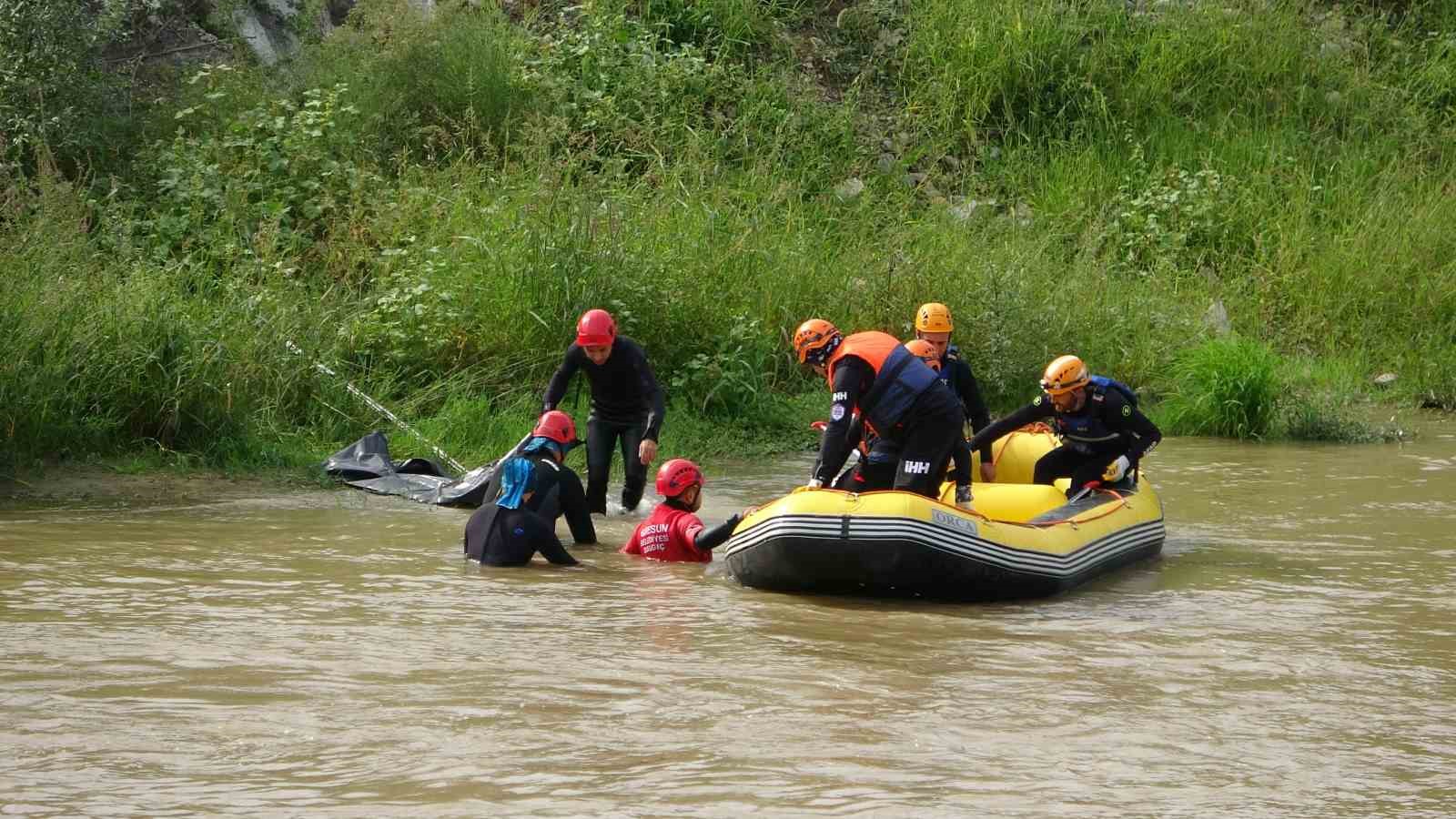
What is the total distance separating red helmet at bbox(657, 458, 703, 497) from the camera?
9312 millimetres

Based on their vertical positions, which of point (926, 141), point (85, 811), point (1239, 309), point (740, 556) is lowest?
point (85, 811)

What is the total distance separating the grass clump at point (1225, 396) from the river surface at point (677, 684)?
476 cm

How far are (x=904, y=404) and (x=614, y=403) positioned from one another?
2.56m

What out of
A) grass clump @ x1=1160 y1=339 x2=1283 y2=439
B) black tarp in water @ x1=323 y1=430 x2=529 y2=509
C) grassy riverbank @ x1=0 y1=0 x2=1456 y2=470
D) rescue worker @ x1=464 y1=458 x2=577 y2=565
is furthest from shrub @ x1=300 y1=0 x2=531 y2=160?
rescue worker @ x1=464 y1=458 x2=577 y2=565

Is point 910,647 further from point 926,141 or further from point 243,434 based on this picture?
point 926,141

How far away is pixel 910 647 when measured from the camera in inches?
288

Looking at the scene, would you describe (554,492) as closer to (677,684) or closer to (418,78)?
(677,684)

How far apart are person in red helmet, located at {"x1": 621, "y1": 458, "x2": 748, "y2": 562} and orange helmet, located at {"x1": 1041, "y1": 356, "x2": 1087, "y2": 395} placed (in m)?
1.90

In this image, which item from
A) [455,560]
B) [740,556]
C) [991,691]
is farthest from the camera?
[455,560]

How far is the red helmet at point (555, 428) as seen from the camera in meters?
9.30

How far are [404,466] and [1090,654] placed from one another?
578 centimetres

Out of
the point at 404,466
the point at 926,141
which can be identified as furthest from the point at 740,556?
the point at 926,141

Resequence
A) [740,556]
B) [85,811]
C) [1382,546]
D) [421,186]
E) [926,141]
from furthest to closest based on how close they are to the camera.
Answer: [926,141] < [421,186] < [1382,546] < [740,556] < [85,811]

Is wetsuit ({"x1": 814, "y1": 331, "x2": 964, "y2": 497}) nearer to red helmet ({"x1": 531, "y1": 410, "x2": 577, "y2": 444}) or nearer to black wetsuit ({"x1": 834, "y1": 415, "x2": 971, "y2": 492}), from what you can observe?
black wetsuit ({"x1": 834, "y1": 415, "x2": 971, "y2": 492})
